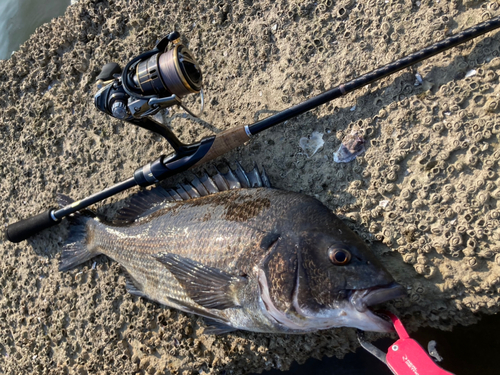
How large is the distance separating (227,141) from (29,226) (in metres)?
1.80

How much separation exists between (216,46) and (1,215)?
2.45 m

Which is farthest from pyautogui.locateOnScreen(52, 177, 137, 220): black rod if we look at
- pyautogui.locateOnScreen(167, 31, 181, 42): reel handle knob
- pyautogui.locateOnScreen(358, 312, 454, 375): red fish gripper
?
pyautogui.locateOnScreen(358, 312, 454, 375): red fish gripper

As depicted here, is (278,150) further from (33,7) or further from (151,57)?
(33,7)

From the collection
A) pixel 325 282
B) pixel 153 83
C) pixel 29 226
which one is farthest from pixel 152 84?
pixel 29 226

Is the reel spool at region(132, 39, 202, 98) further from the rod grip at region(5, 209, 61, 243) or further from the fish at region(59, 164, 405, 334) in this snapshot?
the rod grip at region(5, 209, 61, 243)

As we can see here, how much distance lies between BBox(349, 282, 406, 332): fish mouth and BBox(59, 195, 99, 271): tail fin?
1871 millimetres

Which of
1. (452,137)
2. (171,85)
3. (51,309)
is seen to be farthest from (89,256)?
(452,137)

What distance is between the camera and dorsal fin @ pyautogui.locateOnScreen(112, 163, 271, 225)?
194cm

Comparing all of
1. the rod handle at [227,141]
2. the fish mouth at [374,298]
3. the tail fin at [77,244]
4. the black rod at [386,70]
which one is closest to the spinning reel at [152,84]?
the rod handle at [227,141]

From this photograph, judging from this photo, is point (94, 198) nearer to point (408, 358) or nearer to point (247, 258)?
point (247, 258)

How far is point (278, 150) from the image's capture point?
212cm

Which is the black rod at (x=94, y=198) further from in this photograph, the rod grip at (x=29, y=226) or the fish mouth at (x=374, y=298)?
the fish mouth at (x=374, y=298)

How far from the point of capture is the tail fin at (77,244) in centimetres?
248

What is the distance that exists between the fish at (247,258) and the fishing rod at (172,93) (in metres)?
0.17
